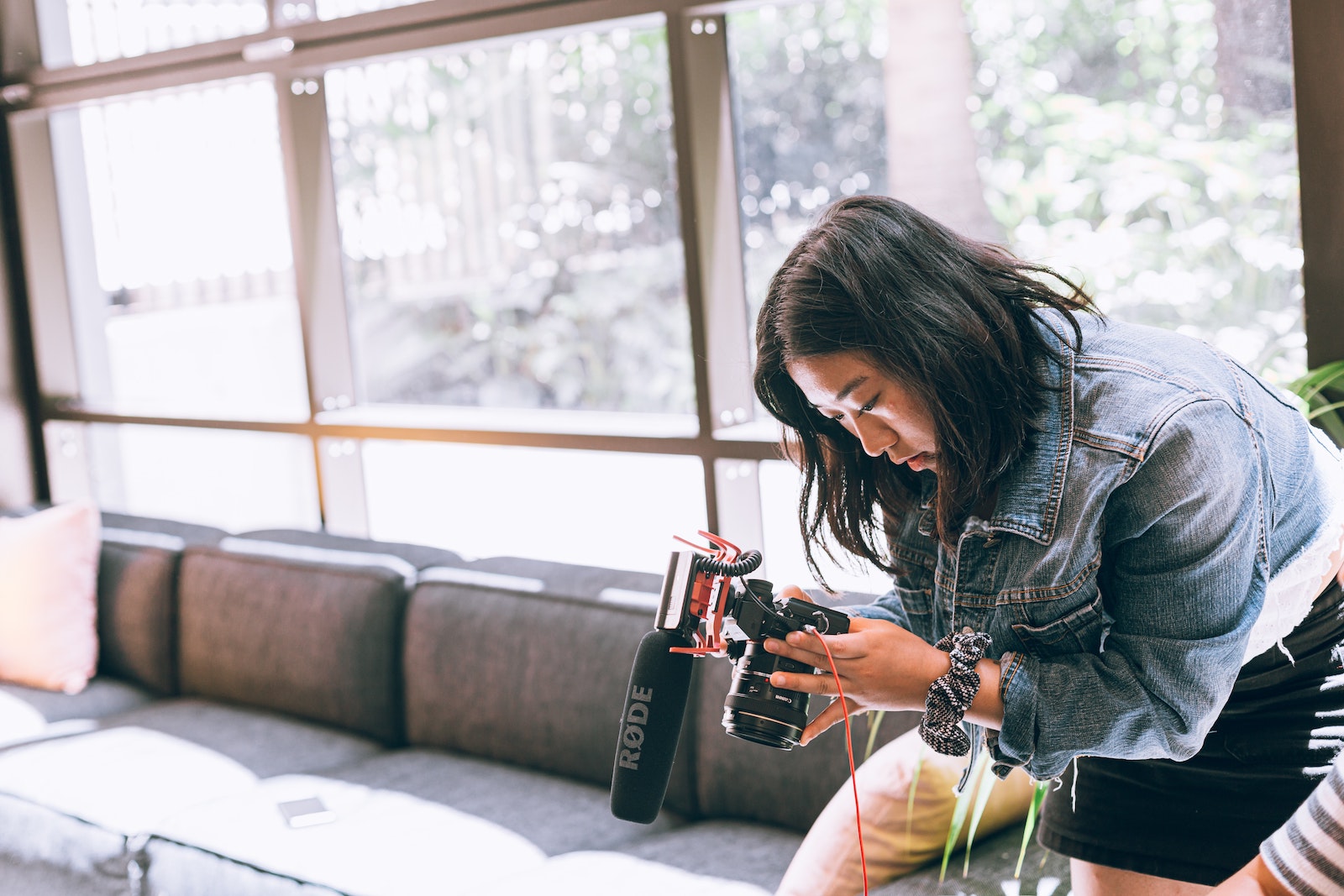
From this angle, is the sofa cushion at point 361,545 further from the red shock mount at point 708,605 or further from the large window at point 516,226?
the red shock mount at point 708,605

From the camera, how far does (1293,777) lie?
125 cm

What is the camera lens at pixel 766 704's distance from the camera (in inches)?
48.5

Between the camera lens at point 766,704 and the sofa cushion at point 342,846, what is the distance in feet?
3.21

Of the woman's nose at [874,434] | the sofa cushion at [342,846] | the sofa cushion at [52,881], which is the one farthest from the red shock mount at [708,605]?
the sofa cushion at [52,881]

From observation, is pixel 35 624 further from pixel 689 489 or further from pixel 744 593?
pixel 744 593

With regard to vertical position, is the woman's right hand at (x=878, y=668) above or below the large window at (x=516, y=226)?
below

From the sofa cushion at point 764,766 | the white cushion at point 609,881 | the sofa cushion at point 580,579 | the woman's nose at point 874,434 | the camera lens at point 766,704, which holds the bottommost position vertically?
the white cushion at point 609,881

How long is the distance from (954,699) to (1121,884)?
36 cm

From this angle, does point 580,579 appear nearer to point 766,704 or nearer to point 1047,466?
point 766,704

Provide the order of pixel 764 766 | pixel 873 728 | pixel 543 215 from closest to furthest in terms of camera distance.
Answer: pixel 873 728, pixel 764 766, pixel 543 215

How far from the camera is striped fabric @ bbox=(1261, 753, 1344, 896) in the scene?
84cm

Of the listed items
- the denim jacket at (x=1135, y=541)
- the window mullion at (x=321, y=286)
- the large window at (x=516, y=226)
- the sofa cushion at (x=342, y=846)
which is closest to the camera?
the denim jacket at (x=1135, y=541)

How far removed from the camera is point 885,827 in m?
1.81

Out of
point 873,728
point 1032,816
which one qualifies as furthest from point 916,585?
point 873,728
